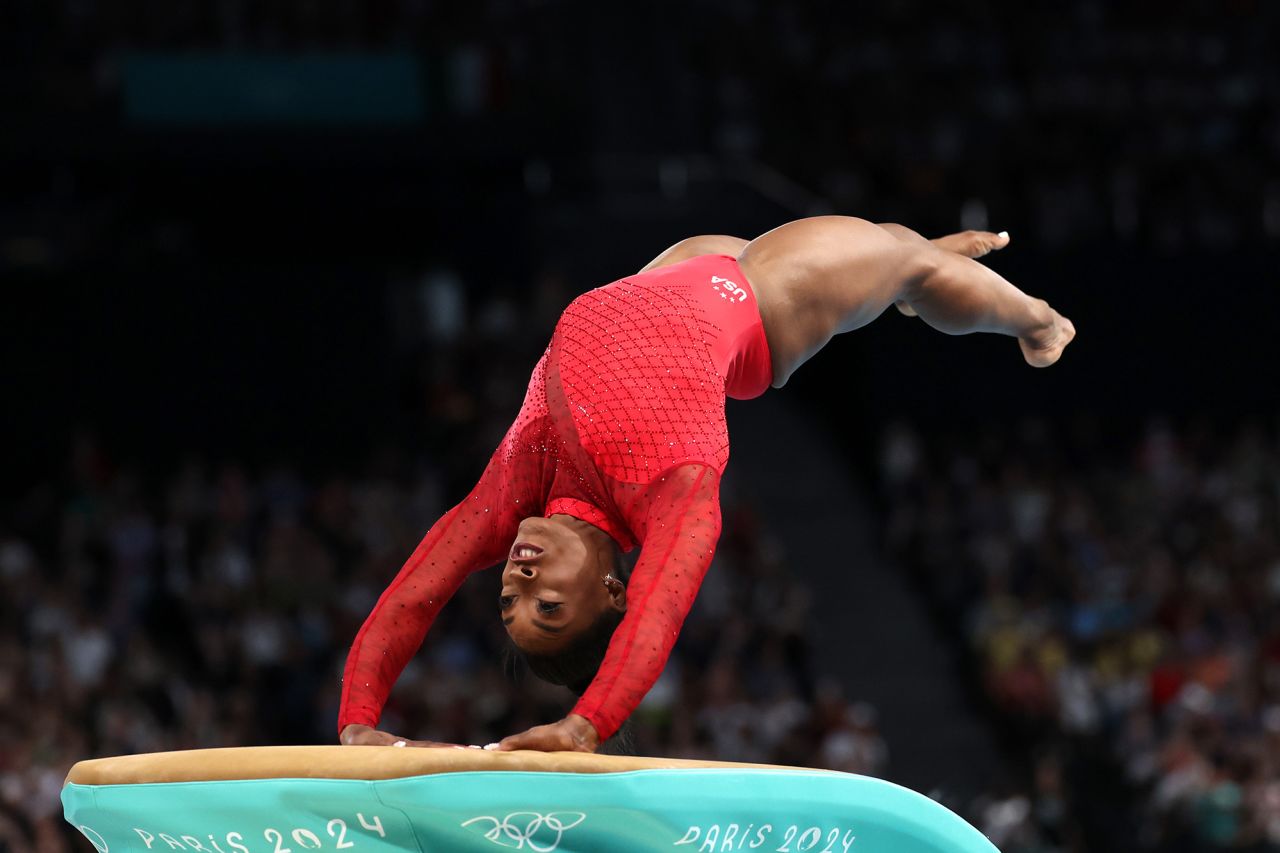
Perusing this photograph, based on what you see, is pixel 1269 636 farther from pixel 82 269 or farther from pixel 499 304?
pixel 82 269

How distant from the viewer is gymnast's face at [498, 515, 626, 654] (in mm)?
3736

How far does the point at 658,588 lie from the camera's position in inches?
144

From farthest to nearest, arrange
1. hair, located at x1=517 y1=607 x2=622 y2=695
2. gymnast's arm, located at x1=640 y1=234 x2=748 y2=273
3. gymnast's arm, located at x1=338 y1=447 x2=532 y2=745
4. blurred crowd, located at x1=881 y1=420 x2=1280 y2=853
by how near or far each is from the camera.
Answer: blurred crowd, located at x1=881 y1=420 x2=1280 y2=853 < gymnast's arm, located at x1=640 y1=234 x2=748 y2=273 < gymnast's arm, located at x1=338 y1=447 x2=532 y2=745 < hair, located at x1=517 y1=607 x2=622 y2=695

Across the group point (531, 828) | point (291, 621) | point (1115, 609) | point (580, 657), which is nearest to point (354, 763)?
point (531, 828)

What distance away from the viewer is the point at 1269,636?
35.2ft

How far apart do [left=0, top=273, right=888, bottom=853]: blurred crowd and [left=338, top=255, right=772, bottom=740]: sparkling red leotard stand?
397 centimetres

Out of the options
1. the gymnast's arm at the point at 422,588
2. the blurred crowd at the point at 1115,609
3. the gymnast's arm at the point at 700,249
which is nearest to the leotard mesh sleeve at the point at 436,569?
the gymnast's arm at the point at 422,588

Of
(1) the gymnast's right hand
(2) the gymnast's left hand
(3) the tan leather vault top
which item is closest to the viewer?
(3) the tan leather vault top

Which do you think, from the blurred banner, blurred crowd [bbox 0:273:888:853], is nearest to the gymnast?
blurred crowd [bbox 0:273:888:853]

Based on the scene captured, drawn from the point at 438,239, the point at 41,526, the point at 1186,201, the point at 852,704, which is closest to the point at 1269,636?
the point at 852,704

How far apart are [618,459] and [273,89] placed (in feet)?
26.2

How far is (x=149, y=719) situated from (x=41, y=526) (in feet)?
6.69

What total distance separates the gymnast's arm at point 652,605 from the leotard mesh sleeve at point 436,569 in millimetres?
387

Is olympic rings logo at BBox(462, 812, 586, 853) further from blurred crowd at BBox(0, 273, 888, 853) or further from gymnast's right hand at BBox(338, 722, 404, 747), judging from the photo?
blurred crowd at BBox(0, 273, 888, 853)
